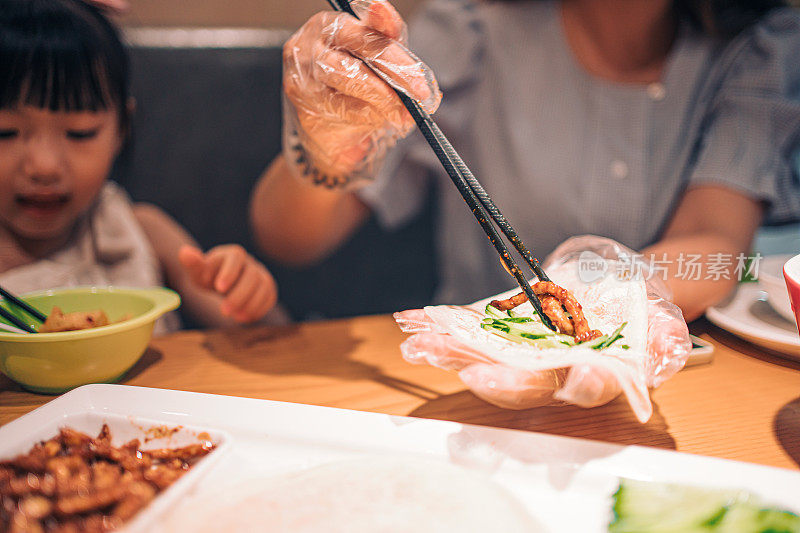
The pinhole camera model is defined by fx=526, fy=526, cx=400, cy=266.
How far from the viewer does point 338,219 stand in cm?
135

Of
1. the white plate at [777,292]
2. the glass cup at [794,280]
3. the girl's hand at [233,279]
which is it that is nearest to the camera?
the glass cup at [794,280]

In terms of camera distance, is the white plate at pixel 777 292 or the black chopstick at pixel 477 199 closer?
the black chopstick at pixel 477 199

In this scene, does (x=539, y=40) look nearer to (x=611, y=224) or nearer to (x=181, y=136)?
(x=611, y=224)

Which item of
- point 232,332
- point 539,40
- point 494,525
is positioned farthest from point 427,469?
point 539,40

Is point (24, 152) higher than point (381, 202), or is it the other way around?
point (24, 152)

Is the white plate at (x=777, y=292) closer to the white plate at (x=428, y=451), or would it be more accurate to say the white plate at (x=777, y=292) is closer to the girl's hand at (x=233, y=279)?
the white plate at (x=428, y=451)

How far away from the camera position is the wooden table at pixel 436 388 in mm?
595

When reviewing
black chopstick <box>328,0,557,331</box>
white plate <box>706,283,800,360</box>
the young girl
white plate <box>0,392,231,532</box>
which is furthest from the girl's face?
white plate <box>706,283,800,360</box>

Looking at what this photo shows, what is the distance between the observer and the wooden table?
1.95 feet

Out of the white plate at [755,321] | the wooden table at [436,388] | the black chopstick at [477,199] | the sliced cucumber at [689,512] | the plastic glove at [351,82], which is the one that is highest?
the plastic glove at [351,82]

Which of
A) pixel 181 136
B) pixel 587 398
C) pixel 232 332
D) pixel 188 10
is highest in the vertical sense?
pixel 188 10

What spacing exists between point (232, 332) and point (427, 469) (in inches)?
21.9

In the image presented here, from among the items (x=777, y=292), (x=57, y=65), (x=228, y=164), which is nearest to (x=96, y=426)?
(x=57, y=65)

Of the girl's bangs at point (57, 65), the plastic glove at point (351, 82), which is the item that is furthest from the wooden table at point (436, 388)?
the girl's bangs at point (57, 65)
